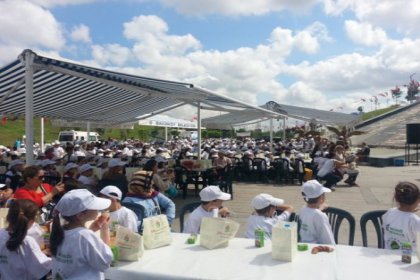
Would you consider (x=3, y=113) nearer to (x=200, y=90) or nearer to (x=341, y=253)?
(x=200, y=90)

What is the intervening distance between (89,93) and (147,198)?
664 centimetres

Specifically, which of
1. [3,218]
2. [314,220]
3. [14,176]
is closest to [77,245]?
[3,218]

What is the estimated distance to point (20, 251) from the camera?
2719 millimetres

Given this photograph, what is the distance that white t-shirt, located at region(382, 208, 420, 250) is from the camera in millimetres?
3264

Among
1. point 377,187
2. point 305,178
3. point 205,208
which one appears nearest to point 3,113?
point 305,178

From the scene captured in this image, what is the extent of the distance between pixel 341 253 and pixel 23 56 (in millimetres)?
5541

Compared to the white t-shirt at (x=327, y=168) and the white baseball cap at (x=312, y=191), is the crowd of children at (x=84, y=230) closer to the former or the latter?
the white baseball cap at (x=312, y=191)

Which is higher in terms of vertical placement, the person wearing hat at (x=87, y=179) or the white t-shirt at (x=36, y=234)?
the person wearing hat at (x=87, y=179)

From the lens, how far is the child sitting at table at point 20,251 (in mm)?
2689

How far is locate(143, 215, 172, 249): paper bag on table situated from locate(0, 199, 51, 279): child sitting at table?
2.40ft

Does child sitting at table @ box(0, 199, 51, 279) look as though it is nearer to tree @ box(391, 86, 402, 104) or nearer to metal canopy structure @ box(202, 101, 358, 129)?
metal canopy structure @ box(202, 101, 358, 129)

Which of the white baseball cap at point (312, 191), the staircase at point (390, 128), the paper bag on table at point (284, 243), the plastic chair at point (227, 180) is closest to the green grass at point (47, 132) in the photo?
the staircase at point (390, 128)

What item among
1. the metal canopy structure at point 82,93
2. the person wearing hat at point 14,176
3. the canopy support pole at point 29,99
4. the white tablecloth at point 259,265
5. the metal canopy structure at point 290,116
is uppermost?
the metal canopy structure at point 290,116

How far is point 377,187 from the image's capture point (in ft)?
38.6
